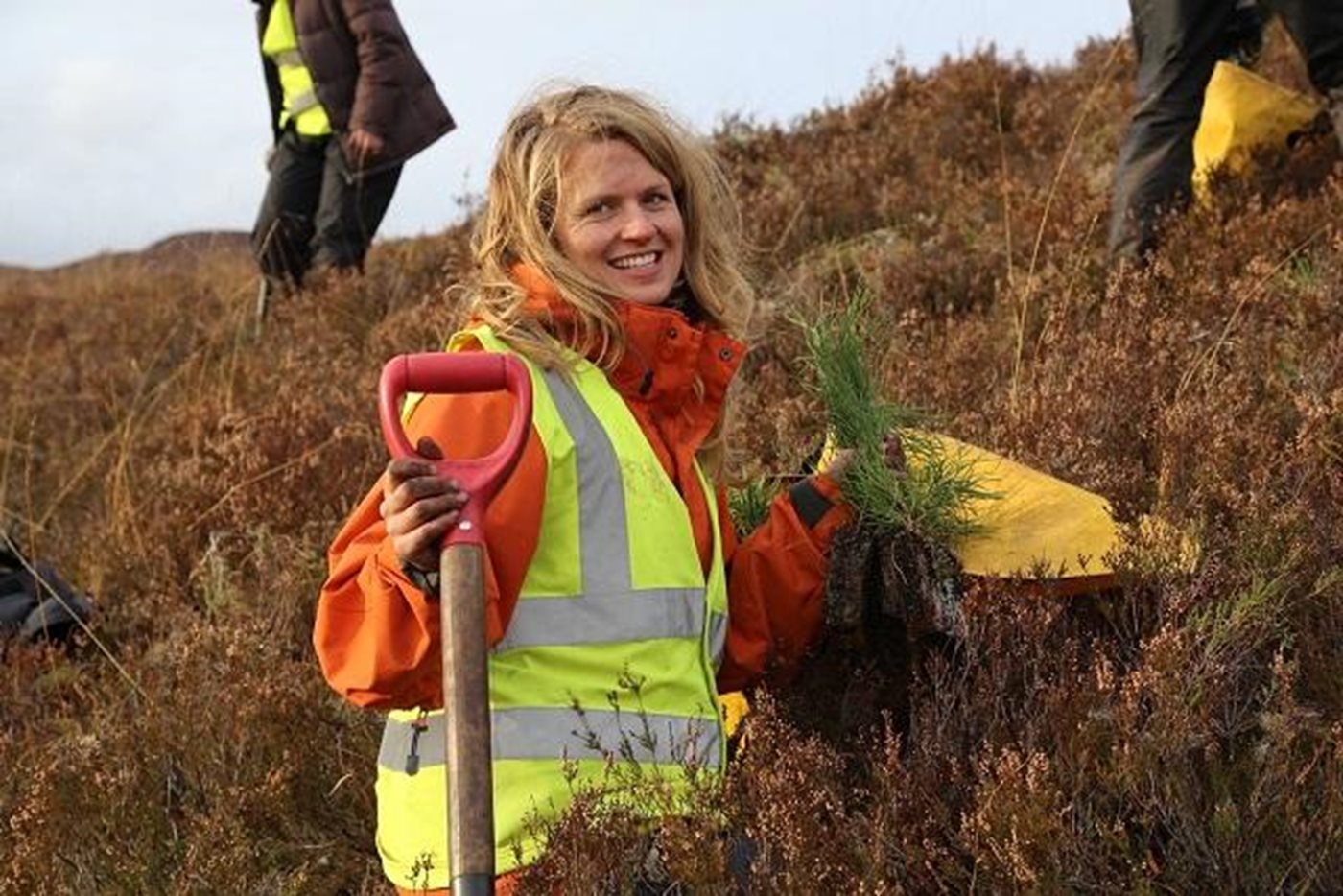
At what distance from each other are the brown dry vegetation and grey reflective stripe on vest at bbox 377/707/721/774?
128 mm

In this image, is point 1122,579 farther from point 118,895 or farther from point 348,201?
point 348,201

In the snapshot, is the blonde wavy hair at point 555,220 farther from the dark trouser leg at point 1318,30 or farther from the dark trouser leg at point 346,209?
the dark trouser leg at point 346,209

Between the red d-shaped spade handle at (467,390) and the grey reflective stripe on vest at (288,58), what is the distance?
5.47 metres

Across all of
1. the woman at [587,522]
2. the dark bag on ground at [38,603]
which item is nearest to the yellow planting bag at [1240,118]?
the woman at [587,522]

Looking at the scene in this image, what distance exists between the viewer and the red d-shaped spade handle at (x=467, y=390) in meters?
2.26

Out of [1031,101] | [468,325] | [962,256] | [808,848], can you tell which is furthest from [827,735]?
[1031,101]

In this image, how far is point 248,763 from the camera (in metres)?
3.52

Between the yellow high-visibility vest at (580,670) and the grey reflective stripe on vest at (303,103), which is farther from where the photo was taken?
the grey reflective stripe on vest at (303,103)

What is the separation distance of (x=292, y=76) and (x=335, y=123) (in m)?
0.39

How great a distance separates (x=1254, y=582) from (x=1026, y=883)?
786 millimetres

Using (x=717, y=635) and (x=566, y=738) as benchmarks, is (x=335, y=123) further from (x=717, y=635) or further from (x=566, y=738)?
(x=566, y=738)

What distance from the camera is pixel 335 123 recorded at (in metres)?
7.27

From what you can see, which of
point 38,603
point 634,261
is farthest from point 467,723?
point 38,603

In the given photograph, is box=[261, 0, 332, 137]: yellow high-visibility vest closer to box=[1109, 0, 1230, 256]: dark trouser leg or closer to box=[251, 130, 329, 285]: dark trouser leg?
box=[251, 130, 329, 285]: dark trouser leg
